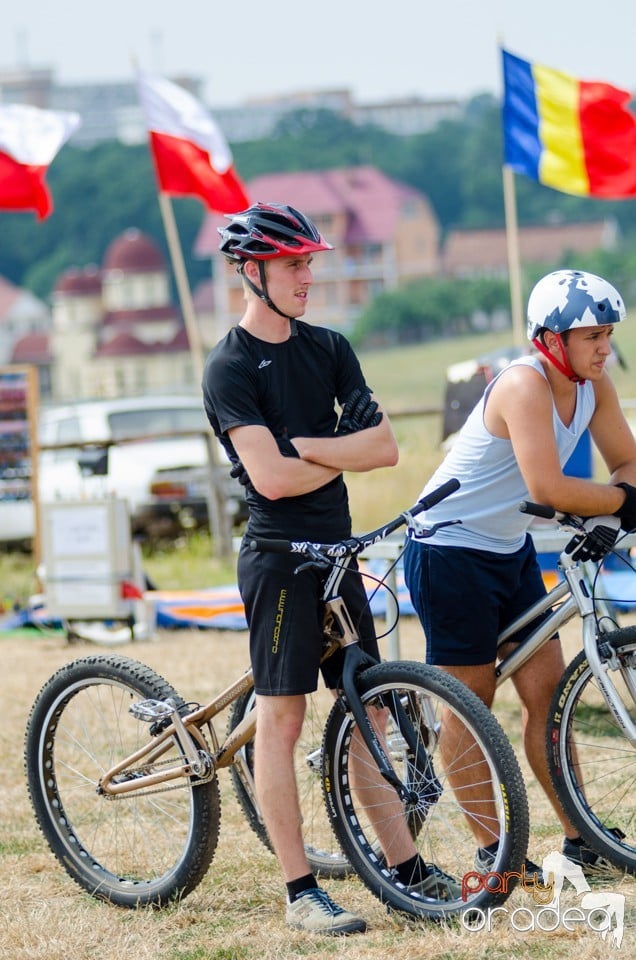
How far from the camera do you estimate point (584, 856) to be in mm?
4094

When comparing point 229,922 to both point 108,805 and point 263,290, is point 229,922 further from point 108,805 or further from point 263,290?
point 263,290

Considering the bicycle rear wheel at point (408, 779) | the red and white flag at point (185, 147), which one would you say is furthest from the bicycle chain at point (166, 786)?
the red and white flag at point (185, 147)

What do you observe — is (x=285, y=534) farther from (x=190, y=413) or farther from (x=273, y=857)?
(x=190, y=413)

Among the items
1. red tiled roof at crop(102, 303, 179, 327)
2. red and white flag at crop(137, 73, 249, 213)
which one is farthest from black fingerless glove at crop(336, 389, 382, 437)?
red tiled roof at crop(102, 303, 179, 327)

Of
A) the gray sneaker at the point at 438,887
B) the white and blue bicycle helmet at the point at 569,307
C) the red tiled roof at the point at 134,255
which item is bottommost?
the gray sneaker at the point at 438,887

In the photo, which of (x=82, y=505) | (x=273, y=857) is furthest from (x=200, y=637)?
(x=273, y=857)

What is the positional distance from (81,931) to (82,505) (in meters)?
5.89

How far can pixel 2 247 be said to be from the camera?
151 meters

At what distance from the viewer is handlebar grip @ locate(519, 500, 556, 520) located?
3773 mm

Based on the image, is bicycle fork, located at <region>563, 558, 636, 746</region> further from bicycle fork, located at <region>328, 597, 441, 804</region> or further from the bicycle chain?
the bicycle chain

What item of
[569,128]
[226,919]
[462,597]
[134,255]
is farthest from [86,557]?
[134,255]

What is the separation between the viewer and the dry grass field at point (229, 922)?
3.62 m

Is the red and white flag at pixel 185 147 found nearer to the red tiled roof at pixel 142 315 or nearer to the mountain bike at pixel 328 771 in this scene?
the mountain bike at pixel 328 771

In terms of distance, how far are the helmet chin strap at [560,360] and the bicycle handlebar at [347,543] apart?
15.5 inches
